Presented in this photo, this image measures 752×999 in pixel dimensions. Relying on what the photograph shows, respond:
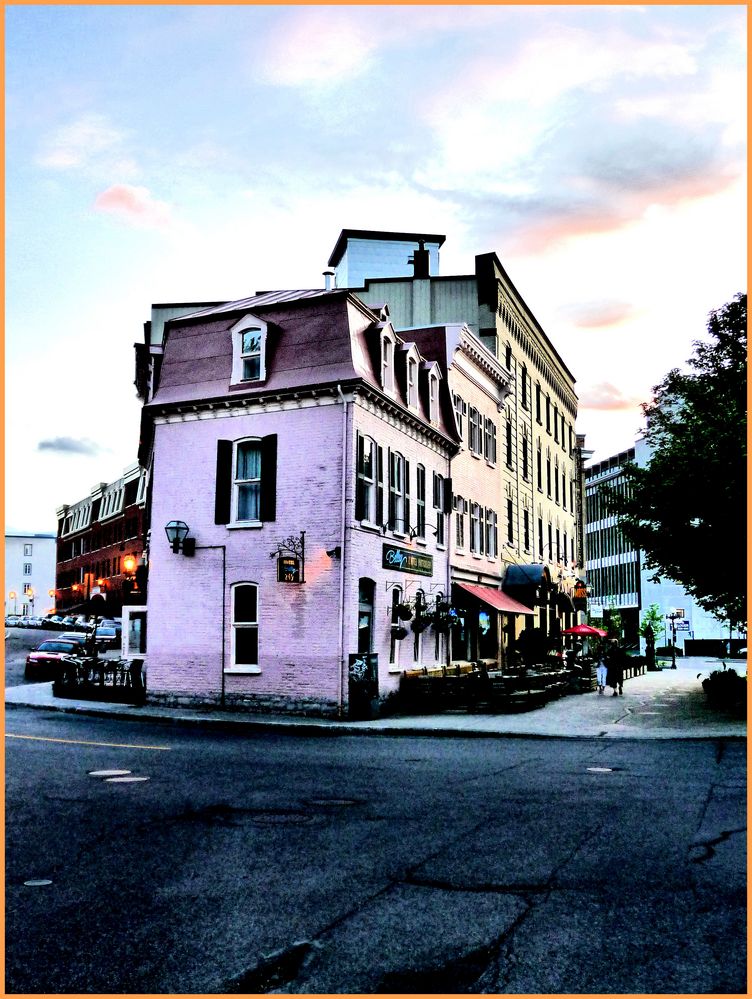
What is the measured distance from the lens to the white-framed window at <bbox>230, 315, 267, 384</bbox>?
24141 millimetres

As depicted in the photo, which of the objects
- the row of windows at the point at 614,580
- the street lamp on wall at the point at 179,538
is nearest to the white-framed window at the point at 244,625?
the street lamp on wall at the point at 179,538

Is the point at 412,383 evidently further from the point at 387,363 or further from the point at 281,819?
the point at 281,819

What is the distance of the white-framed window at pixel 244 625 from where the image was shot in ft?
76.2

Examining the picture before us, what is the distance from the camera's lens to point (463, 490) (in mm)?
31781

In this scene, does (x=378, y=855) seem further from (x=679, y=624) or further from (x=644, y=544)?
(x=679, y=624)

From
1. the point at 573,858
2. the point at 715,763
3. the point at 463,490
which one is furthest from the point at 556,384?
the point at 573,858

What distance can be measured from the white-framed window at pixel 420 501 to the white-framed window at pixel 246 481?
5.29 meters

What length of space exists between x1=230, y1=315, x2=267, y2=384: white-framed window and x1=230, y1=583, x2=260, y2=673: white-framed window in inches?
216

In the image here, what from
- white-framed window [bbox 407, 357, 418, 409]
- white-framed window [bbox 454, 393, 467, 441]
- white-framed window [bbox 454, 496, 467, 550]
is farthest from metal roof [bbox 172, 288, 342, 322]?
white-framed window [bbox 454, 496, 467, 550]

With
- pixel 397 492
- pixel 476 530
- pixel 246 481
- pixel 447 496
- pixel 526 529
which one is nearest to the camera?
pixel 246 481

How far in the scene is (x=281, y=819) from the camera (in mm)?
9688

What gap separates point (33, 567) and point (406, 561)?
129 meters

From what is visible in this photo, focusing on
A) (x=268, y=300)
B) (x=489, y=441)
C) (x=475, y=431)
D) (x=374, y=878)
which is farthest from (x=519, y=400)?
(x=374, y=878)

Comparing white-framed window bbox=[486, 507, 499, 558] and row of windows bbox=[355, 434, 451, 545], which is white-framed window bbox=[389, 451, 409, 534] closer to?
row of windows bbox=[355, 434, 451, 545]
